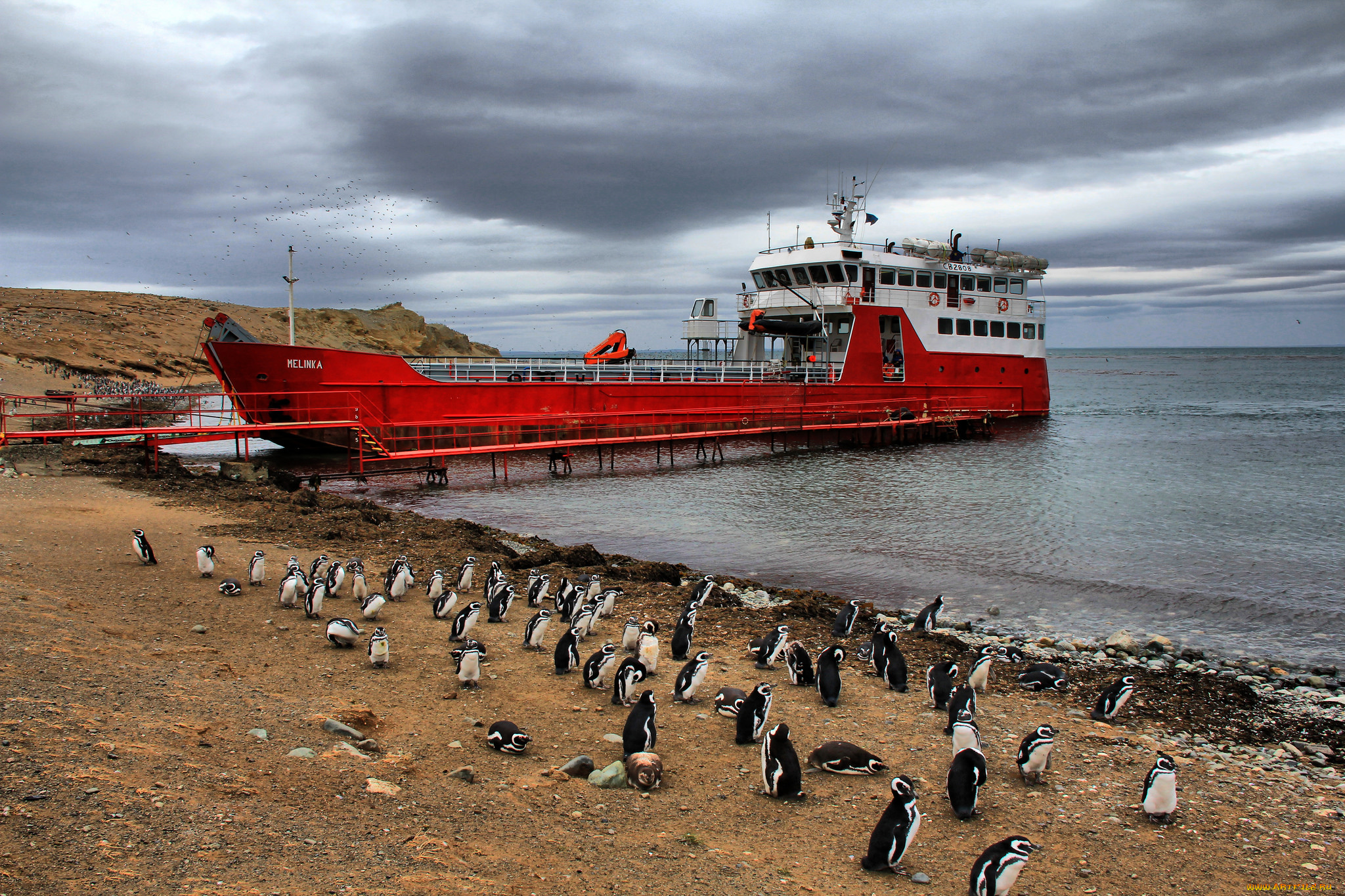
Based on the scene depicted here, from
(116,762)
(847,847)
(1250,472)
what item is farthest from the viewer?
(1250,472)

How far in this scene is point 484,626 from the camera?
28.9 ft

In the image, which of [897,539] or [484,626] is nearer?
[484,626]

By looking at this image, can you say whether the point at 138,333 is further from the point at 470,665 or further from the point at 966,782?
the point at 966,782

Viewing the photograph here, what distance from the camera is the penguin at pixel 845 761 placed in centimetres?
582

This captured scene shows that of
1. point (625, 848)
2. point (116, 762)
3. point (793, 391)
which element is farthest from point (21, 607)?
point (793, 391)

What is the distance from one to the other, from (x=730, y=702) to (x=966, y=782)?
6.72 feet

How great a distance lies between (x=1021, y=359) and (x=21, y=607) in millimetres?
40029

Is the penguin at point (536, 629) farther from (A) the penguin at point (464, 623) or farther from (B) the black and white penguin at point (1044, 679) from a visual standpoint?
(B) the black and white penguin at point (1044, 679)

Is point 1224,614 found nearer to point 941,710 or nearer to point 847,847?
point 941,710

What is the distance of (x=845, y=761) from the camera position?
5.82 meters

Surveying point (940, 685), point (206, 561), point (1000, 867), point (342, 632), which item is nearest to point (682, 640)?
point (940, 685)

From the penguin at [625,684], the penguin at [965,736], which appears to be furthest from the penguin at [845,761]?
the penguin at [625,684]

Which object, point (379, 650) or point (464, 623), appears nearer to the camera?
point (379, 650)

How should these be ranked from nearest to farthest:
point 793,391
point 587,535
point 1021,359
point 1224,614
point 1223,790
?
1. point 1223,790
2. point 1224,614
3. point 587,535
4. point 793,391
5. point 1021,359
